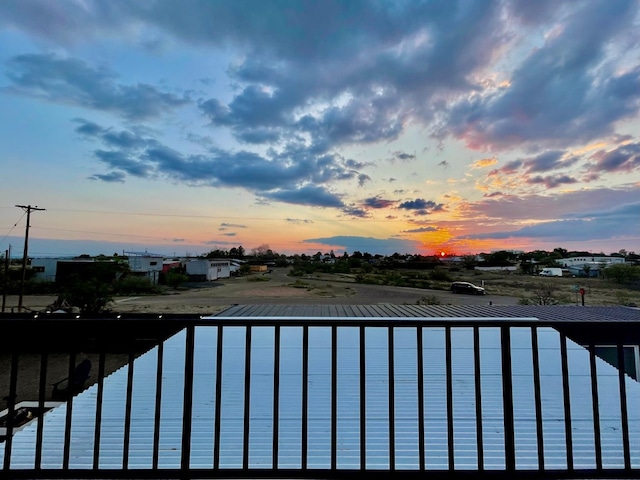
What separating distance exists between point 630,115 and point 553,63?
348cm

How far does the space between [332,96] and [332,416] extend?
976 centimetres

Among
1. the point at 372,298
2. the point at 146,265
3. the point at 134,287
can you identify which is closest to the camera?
Result: the point at 372,298

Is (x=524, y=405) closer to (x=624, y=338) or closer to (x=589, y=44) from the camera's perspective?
(x=624, y=338)

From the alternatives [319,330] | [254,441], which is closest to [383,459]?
[254,441]

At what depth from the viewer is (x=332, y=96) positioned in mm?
9273

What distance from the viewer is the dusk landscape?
6.59 m

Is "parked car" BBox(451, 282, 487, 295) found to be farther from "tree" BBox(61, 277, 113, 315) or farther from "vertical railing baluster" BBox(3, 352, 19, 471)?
"vertical railing baluster" BBox(3, 352, 19, 471)

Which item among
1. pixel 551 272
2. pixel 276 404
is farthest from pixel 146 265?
pixel 551 272

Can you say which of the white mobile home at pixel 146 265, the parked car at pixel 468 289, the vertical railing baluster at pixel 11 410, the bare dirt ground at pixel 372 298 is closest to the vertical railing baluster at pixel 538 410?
the vertical railing baluster at pixel 11 410

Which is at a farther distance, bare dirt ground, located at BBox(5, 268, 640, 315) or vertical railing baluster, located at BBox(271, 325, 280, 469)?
bare dirt ground, located at BBox(5, 268, 640, 315)

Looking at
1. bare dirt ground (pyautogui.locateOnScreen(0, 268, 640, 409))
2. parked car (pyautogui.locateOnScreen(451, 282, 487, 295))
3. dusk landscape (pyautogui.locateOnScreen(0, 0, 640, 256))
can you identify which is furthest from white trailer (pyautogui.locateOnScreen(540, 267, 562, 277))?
dusk landscape (pyautogui.locateOnScreen(0, 0, 640, 256))

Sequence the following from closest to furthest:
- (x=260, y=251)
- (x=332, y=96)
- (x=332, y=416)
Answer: (x=332, y=416), (x=332, y=96), (x=260, y=251)

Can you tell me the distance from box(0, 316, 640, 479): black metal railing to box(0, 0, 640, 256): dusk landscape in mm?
7649

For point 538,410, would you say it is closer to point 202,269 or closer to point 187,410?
point 187,410
